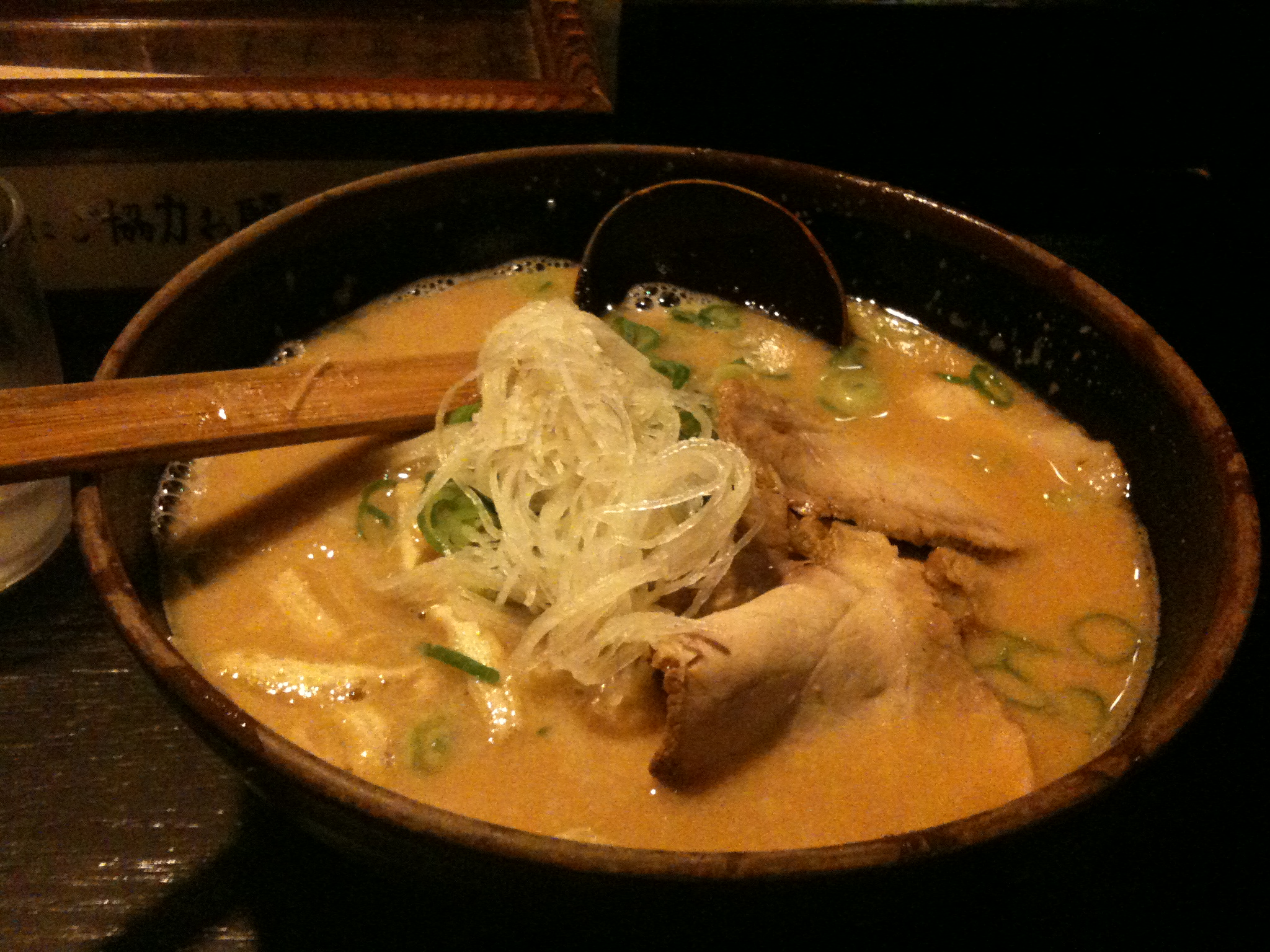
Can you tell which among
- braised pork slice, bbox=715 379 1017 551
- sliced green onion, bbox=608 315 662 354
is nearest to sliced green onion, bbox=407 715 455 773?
braised pork slice, bbox=715 379 1017 551

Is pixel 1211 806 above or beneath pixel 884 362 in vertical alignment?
beneath

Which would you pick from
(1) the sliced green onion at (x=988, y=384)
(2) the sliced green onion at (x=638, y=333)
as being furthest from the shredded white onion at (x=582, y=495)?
(1) the sliced green onion at (x=988, y=384)

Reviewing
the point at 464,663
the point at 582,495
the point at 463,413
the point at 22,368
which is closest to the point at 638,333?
the point at 463,413

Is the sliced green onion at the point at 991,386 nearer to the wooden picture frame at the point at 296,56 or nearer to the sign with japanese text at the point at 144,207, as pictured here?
the wooden picture frame at the point at 296,56

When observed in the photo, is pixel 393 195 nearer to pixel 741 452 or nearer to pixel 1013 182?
pixel 741 452

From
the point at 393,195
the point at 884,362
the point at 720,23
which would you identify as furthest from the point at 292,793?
the point at 720,23

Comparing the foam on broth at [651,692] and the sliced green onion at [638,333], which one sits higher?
the sliced green onion at [638,333]
